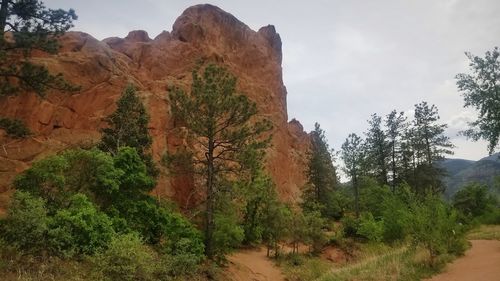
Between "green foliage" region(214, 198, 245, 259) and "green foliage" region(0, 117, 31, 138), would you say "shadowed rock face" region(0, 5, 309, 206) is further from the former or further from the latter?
"green foliage" region(214, 198, 245, 259)

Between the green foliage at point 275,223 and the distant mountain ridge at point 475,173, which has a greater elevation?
the distant mountain ridge at point 475,173

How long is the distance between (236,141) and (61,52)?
76.5 feet

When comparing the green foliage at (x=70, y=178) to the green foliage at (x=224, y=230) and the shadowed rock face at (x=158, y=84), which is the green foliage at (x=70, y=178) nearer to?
the shadowed rock face at (x=158, y=84)

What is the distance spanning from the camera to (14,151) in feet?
92.1

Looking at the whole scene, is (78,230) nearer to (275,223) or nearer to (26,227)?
(26,227)

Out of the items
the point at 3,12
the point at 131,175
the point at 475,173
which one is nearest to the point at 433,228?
the point at 131,175

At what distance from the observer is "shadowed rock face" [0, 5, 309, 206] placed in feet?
99.6

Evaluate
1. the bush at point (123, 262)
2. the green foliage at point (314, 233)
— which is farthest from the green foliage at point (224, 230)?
the bush at point (123, 262)

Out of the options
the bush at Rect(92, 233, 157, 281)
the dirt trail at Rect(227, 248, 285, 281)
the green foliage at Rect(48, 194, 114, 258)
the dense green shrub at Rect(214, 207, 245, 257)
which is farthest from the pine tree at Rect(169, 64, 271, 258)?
the bush at Rect(92, 233, 157, 281)

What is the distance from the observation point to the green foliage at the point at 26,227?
1220 cm

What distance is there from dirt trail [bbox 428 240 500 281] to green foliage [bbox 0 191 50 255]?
12.5m

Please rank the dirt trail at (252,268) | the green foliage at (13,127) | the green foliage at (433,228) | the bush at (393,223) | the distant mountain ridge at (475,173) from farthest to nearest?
the distant mountain ridge at (475,173), the bush at (393,223), the dirt trail at (252,268), the green foliage at (13,127), the green foliage at (433,228)

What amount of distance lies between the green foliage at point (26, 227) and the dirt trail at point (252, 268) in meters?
9.46

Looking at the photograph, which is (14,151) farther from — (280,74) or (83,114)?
(280,74)
